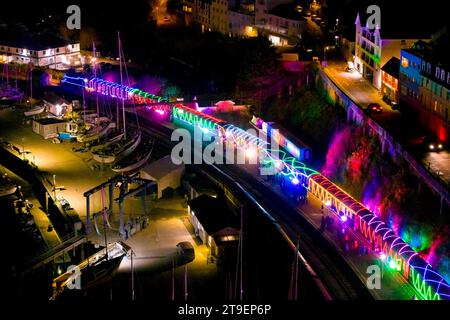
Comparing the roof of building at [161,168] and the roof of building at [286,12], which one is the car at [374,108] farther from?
the roof of building at [286,12]

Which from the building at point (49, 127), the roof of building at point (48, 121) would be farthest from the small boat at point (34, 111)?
the building at point (49, 127)

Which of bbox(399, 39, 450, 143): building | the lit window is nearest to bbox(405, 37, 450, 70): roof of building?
bbox(399, 39, 450, 143): building

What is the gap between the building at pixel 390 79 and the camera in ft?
87.4

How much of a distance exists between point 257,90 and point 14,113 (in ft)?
35.1

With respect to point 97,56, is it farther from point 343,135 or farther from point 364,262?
point 364,262

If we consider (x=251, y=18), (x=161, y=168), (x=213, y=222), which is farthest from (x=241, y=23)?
(x=213, y=222)

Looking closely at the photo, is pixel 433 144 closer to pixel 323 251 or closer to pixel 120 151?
pixel 323 251

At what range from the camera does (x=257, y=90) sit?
107 ft

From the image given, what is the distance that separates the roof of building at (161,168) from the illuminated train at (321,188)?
2.77 m

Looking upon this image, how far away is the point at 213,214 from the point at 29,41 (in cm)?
2379

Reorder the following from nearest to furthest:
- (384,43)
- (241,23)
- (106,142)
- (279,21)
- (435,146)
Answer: (435,146) → (384,43) → (106,142) → (279,21) → (241,23)

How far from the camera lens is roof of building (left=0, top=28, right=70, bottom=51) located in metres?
41.2

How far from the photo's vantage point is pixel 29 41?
4172cm
